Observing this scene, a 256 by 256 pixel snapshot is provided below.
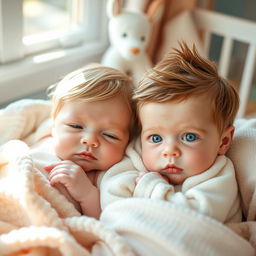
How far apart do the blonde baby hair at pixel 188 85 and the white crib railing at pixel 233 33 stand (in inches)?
31.6

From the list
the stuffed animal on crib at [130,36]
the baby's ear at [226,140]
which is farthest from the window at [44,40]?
the baby's ear at [226,140]

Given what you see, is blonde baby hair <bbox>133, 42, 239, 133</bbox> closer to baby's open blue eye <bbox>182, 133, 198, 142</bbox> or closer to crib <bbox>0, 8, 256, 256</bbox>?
baby's open blue eye <bbox>182, 133, 198, 142</bbox>

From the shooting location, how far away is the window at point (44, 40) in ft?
4.80

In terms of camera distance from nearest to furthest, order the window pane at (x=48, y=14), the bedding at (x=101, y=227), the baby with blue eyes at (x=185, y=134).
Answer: the bedding at (x=101, y=227) → the baby with blue eyes at (x=185, y=134) → the window pane at (x=48, y=14)

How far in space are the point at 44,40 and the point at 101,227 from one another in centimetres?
102

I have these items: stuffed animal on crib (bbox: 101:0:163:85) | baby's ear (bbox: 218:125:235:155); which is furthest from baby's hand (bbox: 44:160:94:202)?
stuffed animal on crib (bbox: 101:0:163:85)

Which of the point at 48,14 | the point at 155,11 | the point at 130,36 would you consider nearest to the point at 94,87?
the point at 130,36

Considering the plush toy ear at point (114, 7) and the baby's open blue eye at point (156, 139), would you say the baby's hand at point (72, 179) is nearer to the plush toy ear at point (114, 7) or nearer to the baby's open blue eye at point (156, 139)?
the baby's open blue eye at point (156, 139)

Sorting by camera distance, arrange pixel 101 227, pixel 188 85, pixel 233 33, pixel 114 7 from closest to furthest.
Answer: pixel 101 227 → pixel 188 85 → pixel 114 7 → pixel 233 33

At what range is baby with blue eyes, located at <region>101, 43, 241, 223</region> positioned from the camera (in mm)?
978

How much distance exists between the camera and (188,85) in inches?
39.1

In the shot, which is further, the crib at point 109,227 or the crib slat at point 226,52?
the crib slat at point 226,52

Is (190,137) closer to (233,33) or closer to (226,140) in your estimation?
(226,140)

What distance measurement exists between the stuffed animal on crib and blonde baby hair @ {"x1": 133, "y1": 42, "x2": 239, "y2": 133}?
62 centimetres
